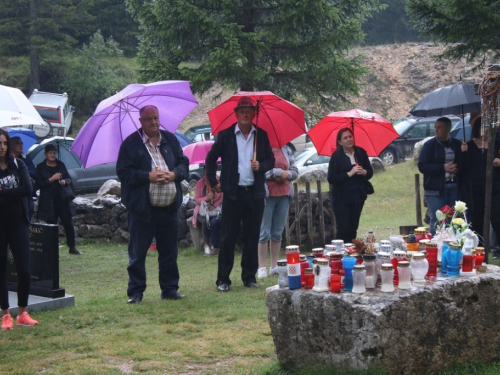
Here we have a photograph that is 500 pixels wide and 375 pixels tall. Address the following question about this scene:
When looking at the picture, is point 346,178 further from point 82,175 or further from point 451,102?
point 82,175

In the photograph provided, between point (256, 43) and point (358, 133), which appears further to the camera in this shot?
point (256, 43)

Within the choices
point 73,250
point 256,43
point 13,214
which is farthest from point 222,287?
point 256,43

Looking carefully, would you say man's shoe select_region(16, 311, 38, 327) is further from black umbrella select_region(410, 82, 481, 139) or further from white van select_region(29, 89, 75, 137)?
white van select_region(29, 89, 75, 137)

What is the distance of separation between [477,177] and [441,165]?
1.46 ft

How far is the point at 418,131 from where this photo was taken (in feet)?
90.3

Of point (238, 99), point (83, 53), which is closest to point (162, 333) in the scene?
point (238, 99)

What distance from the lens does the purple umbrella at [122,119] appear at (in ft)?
27.2

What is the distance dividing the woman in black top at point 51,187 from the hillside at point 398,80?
31.3 metres

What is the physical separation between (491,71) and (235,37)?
927cm

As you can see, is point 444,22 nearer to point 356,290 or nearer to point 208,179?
point 208,179

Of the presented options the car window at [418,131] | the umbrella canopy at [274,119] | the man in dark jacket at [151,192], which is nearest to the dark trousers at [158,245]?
the man in dark jacket at [151,192]

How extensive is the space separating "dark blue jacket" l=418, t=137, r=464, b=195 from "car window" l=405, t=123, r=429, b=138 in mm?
18605

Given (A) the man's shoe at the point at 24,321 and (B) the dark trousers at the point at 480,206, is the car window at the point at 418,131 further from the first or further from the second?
(A) the man's shoe at the point at 24,321

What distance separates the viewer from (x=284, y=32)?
677 inches
